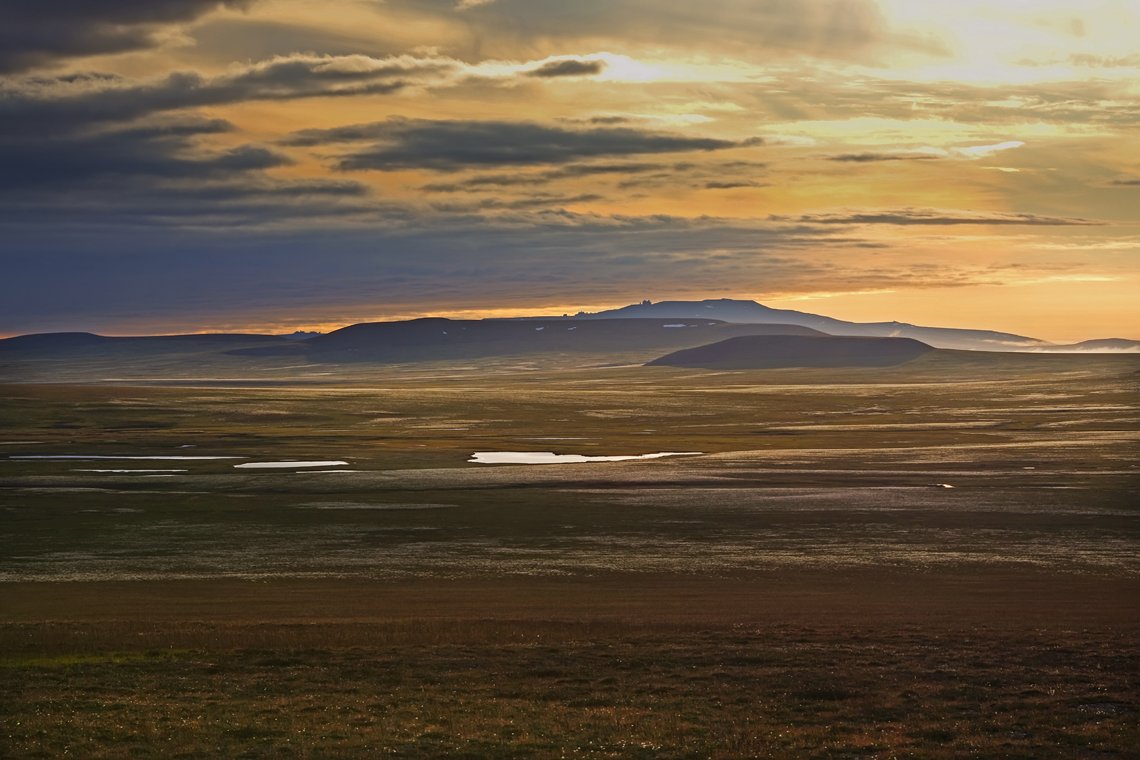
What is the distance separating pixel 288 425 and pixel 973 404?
3950 inches

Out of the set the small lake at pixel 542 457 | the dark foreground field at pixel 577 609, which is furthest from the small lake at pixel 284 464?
the small lake at pixel 542 457

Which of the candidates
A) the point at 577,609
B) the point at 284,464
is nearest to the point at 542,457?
the point at 284,464

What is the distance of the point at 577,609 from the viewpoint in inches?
1395

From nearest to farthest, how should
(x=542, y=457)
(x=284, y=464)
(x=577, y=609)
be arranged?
(x=577, y=609) < (x=284, y=464) < (x=542, y=457)

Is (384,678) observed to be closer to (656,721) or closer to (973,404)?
(656,721)

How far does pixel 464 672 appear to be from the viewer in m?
27.4

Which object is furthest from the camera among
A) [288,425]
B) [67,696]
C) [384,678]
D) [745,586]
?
[288,425]

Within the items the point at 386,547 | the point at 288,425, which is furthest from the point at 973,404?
the point at 386,547

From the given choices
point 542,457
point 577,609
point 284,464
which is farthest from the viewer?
point 542,457

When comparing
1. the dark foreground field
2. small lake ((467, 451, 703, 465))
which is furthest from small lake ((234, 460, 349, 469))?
small lake ((467, 451, 703, 465))

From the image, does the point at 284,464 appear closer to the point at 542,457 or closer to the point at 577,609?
the point at 542,457

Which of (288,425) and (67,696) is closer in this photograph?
(67,696)

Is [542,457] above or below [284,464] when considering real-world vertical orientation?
below

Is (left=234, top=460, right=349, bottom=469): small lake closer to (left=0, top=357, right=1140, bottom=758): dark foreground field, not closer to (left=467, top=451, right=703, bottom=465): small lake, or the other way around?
(left=0, top=357, right=1140, bottom=758): dark foreground field
